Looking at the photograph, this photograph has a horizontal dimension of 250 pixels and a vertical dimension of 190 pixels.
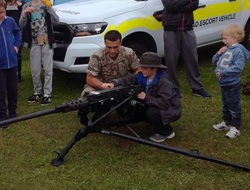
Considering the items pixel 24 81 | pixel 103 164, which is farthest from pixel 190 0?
pixel 24 81

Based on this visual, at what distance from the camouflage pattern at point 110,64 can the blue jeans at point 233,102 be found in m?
1.05

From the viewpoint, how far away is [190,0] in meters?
5.05

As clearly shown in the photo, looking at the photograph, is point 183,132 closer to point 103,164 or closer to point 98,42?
point 103,164

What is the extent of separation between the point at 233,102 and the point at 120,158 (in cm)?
128

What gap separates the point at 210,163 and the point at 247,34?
4101mm

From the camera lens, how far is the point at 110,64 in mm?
4461

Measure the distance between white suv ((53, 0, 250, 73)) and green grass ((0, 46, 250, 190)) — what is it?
2.68ft

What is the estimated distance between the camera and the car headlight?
17.4 ft

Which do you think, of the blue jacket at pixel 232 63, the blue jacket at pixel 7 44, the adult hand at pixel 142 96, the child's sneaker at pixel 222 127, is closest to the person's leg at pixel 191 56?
the child's sneaker at pixel 222 127

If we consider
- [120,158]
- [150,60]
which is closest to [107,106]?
[120,158]

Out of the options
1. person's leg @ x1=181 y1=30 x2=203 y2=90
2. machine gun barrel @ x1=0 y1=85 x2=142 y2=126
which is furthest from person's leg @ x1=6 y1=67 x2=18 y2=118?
person's leg @ x1=181 y1=30 x2=203 y2=90

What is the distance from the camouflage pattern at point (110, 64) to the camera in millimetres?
4449

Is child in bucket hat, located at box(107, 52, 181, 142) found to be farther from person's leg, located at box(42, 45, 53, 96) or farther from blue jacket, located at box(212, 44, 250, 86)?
person's leg, located at box(42, 45, 53, 96)

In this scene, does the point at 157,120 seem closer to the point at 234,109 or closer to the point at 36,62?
the point at 234,109
